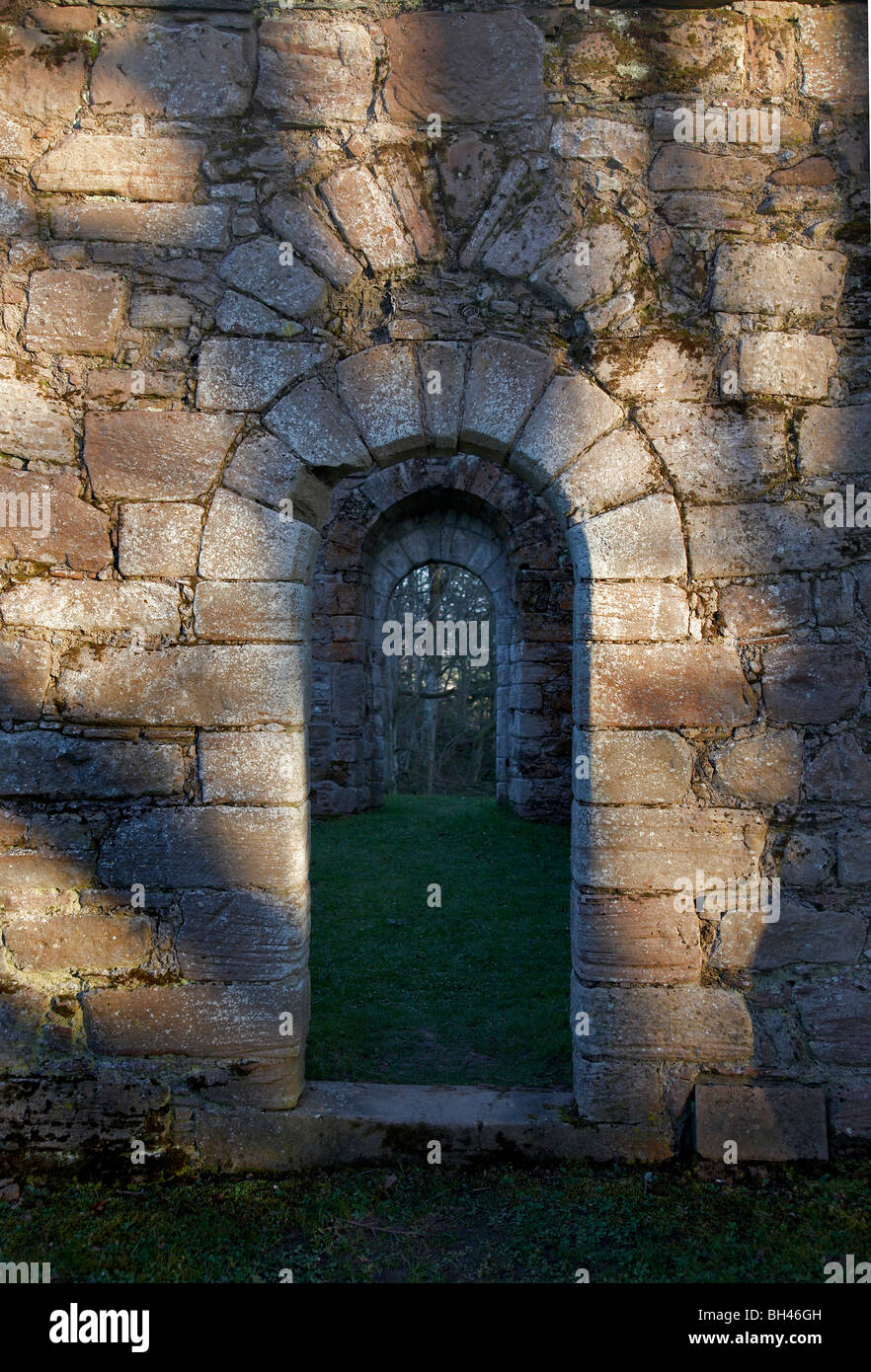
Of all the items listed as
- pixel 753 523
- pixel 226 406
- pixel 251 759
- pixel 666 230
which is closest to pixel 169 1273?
pixel 251 759

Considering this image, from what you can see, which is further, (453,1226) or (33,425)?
(33,425)

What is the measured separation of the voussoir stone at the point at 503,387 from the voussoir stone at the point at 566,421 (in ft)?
0.15

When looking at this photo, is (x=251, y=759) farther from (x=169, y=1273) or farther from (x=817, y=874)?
(x=817, y=874)

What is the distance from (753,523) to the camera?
318 cm

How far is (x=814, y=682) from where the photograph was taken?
317 centimetres

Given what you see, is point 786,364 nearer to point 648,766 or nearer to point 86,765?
point 648,766

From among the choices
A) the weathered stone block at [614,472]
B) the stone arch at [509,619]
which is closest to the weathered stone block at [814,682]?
the weathered stone block at [614,472]

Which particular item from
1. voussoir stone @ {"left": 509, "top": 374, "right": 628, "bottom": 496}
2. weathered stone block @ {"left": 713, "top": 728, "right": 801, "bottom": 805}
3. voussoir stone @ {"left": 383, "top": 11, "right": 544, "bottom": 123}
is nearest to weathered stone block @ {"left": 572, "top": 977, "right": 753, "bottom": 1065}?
weathered stone block @ {"left": 713, "top": 728, "right": 801, "bottom": 805}

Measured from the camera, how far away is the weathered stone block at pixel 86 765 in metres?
3.21

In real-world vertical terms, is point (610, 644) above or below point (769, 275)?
below

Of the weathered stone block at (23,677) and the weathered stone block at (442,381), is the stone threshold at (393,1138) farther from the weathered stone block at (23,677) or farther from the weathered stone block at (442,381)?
the weathered stone block at (442,381)

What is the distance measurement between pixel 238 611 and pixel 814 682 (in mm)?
2025

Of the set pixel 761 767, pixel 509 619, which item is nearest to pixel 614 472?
pixel 761 767

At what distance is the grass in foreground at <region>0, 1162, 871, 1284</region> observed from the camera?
2699 millimetres
